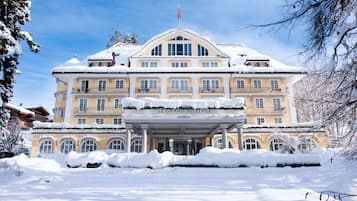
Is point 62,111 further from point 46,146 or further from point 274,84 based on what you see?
point 274,84

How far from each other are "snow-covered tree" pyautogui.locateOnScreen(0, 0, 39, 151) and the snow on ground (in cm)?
353

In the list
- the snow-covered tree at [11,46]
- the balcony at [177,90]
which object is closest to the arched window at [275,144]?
the balcony at [177,90]

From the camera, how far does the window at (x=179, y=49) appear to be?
36.3 meters

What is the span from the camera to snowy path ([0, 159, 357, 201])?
7.47 metres

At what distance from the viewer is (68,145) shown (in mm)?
29688

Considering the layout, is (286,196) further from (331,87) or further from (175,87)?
(175,87)

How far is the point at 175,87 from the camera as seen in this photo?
34875mm

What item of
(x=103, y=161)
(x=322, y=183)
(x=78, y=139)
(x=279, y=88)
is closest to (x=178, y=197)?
(x=322, y=183)

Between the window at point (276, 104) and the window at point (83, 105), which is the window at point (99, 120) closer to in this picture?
the window at point (83, 105)

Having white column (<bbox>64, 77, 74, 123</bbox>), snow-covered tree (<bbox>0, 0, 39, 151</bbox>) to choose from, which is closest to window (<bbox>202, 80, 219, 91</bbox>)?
white column (<bbox>64, 77, 74, 123</bbox>)

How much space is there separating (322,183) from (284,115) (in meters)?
25.3

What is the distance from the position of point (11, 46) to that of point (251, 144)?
25.6 meters

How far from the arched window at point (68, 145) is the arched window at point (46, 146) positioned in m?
1.12

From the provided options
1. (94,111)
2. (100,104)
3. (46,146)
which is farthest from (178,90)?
(46,146)
